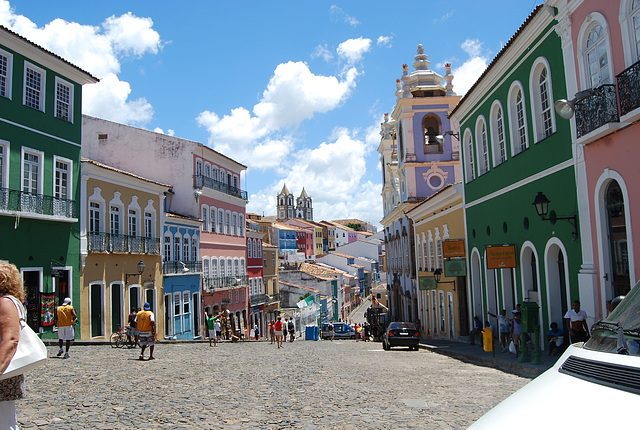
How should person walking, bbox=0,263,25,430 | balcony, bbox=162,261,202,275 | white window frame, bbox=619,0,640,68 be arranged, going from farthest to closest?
balcony, bbox=162,261,202,275 < white window frame, bbox=619,0,640,68 < person walking, bbox=0,263,25,430

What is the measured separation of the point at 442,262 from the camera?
89.3 feet

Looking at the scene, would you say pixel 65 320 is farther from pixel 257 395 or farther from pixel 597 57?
pixel 597 57

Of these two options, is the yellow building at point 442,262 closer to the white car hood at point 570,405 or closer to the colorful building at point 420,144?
the colorful building at point 420,144

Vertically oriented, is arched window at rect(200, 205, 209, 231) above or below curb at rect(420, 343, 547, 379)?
above

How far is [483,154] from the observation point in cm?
2038

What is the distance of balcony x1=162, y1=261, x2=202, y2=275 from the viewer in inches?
1159

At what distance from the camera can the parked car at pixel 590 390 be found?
92.4 inches

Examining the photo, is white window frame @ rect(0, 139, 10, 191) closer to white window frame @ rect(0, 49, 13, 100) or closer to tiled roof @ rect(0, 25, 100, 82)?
white window frame @ rect(0, 49, 13, 100)

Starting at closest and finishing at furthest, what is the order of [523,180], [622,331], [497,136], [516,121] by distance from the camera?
[622,331], [523,180], [516,121], [497,136]

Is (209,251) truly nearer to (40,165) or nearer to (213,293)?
(213,293)

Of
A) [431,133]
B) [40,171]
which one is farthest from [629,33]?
[431,133]

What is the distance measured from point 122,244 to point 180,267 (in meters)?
6.37

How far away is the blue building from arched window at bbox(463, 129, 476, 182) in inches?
637

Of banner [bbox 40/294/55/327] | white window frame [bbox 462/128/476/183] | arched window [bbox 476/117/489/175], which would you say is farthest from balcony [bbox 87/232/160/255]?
arched window [bbox 476/117/489/175]
